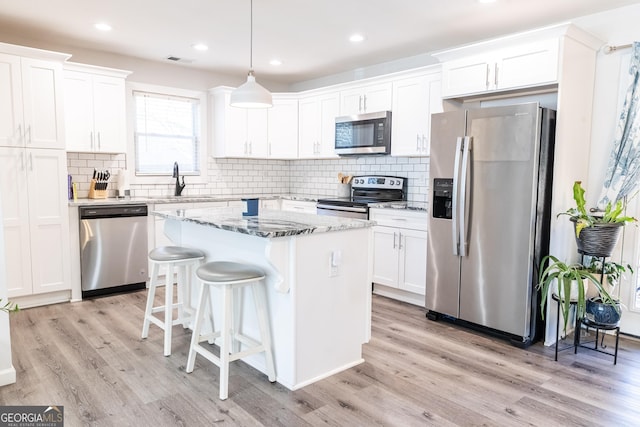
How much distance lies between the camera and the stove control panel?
16.3 ft

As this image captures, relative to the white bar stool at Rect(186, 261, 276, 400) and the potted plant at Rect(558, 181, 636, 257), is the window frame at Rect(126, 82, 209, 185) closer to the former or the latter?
the white bar stool at Rect(186, 261, 276, 400)

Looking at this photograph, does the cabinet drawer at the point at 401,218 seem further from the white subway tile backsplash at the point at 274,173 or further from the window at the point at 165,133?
the window at the point at 165,133

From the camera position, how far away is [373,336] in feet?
11.3

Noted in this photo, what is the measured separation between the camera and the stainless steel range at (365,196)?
466cm

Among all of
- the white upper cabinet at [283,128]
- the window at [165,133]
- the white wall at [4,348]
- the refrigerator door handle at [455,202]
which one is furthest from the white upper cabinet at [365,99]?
the white wall at [4,348]

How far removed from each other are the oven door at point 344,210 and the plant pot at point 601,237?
2.04 m

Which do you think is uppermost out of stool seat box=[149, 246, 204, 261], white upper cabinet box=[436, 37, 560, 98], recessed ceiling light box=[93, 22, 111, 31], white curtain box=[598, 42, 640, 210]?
recessed ceiling light box=[93, 22, 111, 31]

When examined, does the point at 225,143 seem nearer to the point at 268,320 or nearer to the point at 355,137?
the point at 355,137

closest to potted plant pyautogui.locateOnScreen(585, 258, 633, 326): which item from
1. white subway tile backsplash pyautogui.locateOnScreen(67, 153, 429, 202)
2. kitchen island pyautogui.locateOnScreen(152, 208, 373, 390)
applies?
kitchen island pyautogui.locateOnScreen(152, 208, 373, 390)

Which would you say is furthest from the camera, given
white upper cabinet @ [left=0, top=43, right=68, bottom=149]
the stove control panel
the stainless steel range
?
the stove control panel

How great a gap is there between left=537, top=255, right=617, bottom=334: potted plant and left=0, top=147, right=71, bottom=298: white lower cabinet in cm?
422

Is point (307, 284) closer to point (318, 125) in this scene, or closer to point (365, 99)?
point (365, 99)

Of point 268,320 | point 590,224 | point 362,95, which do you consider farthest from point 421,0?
point 268,320

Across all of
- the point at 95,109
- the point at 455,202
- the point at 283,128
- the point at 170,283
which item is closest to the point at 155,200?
the point at 95,109
